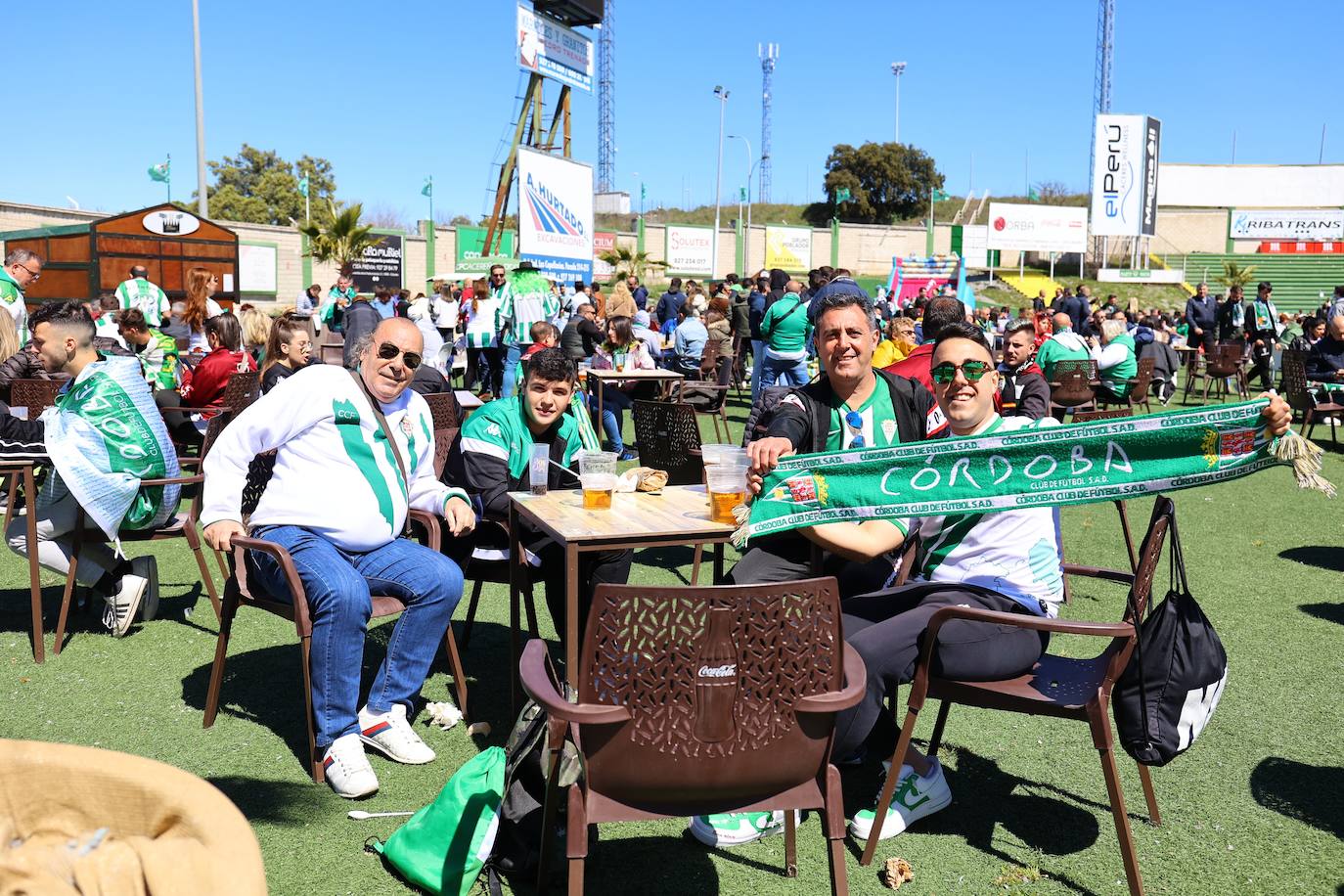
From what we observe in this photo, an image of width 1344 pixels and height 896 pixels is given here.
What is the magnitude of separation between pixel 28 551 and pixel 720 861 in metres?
3.40

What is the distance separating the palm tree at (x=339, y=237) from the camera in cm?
2980

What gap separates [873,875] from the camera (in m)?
2.92

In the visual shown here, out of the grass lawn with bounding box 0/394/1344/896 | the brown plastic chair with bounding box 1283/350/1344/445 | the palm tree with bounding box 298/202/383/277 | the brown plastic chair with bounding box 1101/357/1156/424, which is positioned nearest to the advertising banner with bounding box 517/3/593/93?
the palm tree with bounding box 298/202/383/277

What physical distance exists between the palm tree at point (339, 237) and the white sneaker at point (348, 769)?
2780cm

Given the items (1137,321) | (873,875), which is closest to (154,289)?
(873,875)

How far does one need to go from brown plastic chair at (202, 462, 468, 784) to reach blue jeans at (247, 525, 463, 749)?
0.09ft

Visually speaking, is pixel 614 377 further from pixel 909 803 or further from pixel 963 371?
pixel 909 803

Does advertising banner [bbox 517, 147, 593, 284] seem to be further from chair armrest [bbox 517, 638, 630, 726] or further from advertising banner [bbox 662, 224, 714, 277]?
advertising banner [bbox 662, 224, 714, 277]

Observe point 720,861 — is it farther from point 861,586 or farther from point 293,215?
point 293,215

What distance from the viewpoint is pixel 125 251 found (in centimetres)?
1966

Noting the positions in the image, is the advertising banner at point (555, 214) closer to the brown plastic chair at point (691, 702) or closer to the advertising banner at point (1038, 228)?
the brown plastic chair at point (691, 702)

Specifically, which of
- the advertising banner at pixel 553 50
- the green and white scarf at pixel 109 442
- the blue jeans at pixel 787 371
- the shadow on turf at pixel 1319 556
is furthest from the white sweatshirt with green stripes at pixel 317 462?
the advertising banner at pixel 553 50

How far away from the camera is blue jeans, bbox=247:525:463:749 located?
3.44 meters

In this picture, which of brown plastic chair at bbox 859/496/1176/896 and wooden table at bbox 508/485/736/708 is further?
wooden table at bbox 508/485/736/708
